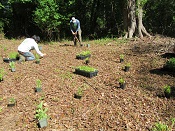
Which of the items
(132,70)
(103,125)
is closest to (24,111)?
(103,125)

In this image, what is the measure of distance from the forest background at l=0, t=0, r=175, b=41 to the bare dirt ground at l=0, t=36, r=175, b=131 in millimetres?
7554

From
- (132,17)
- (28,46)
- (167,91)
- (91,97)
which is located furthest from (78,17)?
(167,91)

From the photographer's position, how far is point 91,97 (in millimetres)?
4277

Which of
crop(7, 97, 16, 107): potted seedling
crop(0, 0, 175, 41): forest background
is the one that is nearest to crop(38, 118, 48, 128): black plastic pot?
crop(7, 97, 16, 107): potted seedling

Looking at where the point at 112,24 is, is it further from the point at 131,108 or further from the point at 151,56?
the point at 131,108

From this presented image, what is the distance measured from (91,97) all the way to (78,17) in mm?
13344

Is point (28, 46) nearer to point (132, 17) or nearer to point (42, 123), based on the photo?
point (42, 123)

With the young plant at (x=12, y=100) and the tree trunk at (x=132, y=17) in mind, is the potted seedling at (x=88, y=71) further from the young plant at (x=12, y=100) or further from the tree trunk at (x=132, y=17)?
the tree trunk at (x=132, y=17)

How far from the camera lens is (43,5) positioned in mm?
12828

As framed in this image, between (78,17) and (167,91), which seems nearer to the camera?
(167,91)

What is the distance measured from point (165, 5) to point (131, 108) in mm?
14302

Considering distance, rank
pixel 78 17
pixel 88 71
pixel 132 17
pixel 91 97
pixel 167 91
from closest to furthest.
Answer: pixel 167 91
pixel 91 97
pixel 88 71
pixel 132 17
pixel 78 17

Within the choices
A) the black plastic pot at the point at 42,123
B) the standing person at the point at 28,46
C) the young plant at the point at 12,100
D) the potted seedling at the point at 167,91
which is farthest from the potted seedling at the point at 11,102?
the potted seedling at the point at 167,91

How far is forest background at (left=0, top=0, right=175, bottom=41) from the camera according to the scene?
44.3ft
